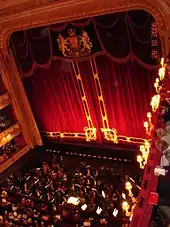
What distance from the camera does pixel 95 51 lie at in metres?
11.8

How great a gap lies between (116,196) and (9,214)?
3842 mm

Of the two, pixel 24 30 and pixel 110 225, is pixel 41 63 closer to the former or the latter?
pixel 24 30

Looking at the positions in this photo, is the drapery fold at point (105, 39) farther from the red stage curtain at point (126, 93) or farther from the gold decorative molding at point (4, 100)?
the gold decorative molding at point (4, 100)

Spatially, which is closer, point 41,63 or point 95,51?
point 95,51

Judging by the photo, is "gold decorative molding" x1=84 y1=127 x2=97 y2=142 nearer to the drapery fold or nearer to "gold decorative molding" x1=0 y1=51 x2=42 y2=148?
"gold decorative molding" x1=0 y1=51 x2=42 y2=148

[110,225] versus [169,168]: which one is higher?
[169,168]

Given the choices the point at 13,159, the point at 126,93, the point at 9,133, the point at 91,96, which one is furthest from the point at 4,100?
the point at 126,93

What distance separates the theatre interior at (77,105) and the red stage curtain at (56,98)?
48 mm

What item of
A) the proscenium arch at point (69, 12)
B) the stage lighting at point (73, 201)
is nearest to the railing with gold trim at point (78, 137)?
the stage lighting at point (73, 201)

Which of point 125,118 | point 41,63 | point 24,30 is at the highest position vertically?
point 24,30

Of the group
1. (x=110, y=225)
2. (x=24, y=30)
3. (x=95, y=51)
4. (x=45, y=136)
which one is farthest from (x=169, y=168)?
(x=45, y=136)

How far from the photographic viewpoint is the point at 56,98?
13797mm

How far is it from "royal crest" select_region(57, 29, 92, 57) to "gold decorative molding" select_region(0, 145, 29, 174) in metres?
5.19

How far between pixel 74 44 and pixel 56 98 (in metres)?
2.71
